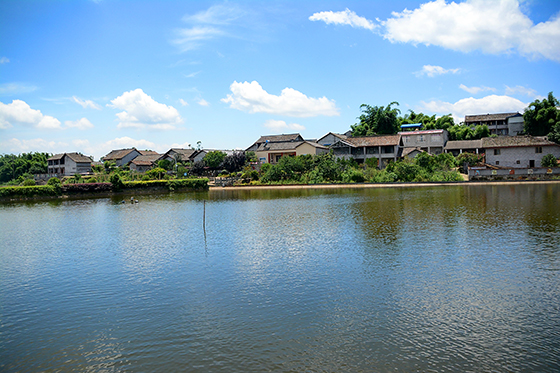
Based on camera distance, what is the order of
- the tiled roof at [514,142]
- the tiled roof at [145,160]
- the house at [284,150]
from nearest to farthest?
the tiled roof at [514,142] < the house at [284,150] < the tiled roof at [145,160]

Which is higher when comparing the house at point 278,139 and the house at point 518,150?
the house at point 278,139

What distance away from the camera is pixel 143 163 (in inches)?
3925

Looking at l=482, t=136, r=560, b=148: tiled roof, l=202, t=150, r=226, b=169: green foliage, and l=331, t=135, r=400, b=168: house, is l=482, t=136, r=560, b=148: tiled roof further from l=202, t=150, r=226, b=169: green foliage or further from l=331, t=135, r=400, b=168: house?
l=202, t=150, r=226, b=169: green foliage

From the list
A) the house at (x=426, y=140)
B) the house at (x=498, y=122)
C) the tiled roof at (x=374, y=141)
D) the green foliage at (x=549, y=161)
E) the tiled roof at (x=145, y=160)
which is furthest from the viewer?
the tiled roof at (x=145, y=160)

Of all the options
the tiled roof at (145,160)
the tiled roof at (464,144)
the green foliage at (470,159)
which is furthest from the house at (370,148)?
the tiled roof at (145,160)

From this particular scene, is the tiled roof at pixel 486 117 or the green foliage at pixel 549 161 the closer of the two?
the green foliage at pixel 549 161

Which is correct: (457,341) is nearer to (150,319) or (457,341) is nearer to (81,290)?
(150,319)

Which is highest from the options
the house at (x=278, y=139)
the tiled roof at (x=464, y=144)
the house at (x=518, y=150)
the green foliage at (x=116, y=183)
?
the house at (x=278, y=139)

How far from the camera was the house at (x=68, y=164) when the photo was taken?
97.2 m

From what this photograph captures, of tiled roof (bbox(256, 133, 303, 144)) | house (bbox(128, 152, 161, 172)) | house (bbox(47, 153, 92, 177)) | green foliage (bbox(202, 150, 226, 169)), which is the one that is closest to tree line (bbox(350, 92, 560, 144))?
tiled roof (bbox(256, 133, 303, 144))

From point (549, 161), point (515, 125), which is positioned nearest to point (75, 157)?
point (549, 161)

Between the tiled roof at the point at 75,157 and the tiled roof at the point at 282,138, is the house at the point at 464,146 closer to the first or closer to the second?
the tiled roof at the point at 282,138

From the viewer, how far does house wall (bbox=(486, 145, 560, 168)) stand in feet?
202

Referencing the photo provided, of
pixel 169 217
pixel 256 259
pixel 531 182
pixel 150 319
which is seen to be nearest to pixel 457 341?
pixel 150 319
